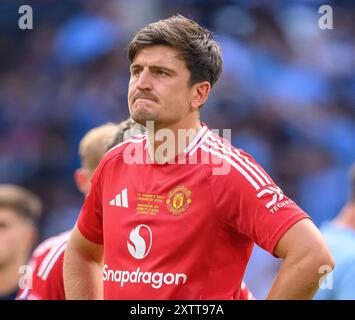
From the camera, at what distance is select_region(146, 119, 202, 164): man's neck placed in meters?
3.47

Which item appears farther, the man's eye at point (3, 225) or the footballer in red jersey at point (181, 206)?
the man's eye at point (3, 225)

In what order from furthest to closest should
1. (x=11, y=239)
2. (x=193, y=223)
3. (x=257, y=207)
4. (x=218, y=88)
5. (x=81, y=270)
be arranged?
(x=218, y=88), (x=11, y=239), (x=81, y=270), (x=193, y=223), (x=257, y=207)

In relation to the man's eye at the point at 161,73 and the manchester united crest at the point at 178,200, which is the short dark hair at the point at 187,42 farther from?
the manchester united crest at the point at 178,200

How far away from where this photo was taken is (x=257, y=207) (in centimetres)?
317

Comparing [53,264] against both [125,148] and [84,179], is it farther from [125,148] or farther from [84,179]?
[125,148]

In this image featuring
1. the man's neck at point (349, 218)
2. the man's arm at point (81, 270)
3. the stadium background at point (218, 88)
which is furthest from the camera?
the stadium background at point (218, 88)

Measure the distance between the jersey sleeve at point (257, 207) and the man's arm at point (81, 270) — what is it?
81cm

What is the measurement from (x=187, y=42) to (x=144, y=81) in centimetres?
25

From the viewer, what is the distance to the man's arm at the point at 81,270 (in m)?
3.71

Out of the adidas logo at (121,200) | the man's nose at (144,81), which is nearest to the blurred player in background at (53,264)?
the adidas logo at (121,200)

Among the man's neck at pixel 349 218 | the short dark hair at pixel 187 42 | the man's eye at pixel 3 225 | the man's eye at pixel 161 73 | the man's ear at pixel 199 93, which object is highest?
the short dark hair at pixel 187 42

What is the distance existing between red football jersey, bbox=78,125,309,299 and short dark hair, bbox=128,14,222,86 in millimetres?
293

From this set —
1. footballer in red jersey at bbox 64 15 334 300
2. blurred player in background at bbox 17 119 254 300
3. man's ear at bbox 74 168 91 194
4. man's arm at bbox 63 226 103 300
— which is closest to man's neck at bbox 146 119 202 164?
footballer in red jersey at bbox 64 15 334 300

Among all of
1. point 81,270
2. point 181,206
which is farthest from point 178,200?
point 81,270
